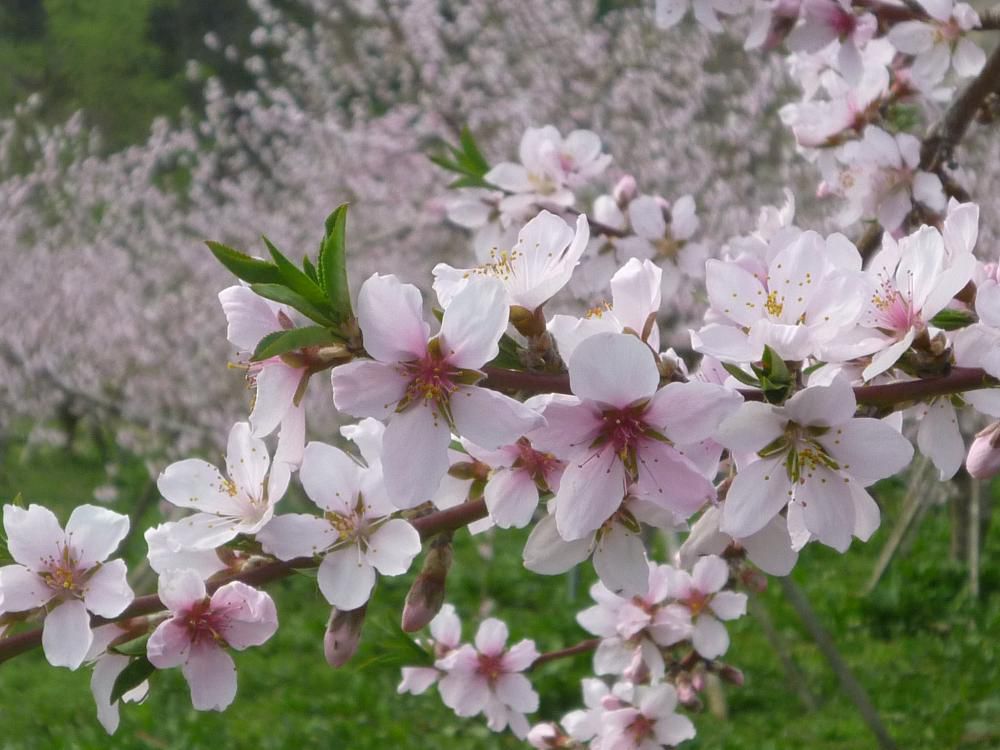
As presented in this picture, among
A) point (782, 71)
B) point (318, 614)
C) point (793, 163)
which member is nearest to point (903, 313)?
point (318, 614)

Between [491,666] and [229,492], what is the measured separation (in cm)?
84

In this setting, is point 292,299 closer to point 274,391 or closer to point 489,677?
point 274,391

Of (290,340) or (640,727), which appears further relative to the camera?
(640,727)

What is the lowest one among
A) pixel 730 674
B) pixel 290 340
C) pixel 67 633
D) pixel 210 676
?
pixel 730 674

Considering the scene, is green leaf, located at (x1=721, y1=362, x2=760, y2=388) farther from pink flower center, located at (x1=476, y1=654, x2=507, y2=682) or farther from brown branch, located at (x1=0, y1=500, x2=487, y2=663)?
pink flower center, located at (x1=476, y1=654, x2=507, y2=682)

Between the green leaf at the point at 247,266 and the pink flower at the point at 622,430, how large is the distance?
27cm

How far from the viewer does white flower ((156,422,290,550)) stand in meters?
1.07

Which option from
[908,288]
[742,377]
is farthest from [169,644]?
[908,288]

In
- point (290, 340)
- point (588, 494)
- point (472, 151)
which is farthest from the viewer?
point (472, 151)

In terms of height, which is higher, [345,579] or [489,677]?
[345,579]

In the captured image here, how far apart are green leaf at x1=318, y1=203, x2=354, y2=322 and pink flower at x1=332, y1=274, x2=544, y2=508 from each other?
2 cm

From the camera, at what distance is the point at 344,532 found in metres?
1.09

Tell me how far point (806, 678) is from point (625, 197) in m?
2.73

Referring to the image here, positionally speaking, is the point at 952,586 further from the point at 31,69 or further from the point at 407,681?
the point at 31,69
